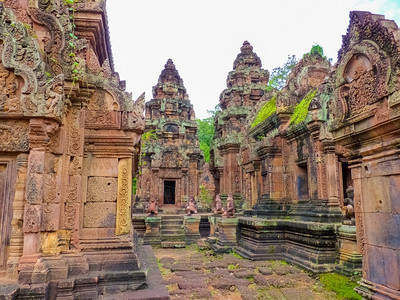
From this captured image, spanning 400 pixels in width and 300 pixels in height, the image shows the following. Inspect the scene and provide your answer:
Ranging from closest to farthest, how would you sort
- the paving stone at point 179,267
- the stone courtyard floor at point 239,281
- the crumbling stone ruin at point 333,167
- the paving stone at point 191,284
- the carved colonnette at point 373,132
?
the carved colonnette at point 373,132
the crumbling stone ruin at point 333,167
the stone courtyard floor at point 239,281
the paving stone at point 191,284
the paving stone at point 179,267

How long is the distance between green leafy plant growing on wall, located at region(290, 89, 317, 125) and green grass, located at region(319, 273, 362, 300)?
15.8 ft

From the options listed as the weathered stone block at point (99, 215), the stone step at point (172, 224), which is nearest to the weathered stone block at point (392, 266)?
the weathered stone block at point (99, 215)

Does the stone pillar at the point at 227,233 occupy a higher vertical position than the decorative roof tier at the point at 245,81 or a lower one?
lower

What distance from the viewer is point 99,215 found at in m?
4.99

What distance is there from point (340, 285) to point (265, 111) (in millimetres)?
9168

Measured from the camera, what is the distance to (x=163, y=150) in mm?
20375

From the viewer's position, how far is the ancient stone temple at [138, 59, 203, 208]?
2011 centimetres

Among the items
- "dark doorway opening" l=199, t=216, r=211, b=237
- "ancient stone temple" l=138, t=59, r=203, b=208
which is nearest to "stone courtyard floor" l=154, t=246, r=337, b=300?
"dark doorway opening" l=199, t=216, r=211, b=237

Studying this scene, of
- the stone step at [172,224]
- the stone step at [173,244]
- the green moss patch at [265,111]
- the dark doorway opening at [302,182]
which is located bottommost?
the stone step at [173,244]

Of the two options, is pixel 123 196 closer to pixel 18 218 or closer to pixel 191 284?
pixel 18 218

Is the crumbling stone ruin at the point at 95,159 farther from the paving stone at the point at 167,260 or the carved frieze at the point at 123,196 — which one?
the paving stone at the point at 167,260

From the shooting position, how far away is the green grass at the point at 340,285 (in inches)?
245

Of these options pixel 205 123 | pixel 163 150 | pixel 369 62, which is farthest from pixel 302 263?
pixel 205 123

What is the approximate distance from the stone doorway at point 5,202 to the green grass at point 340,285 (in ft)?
19.2
